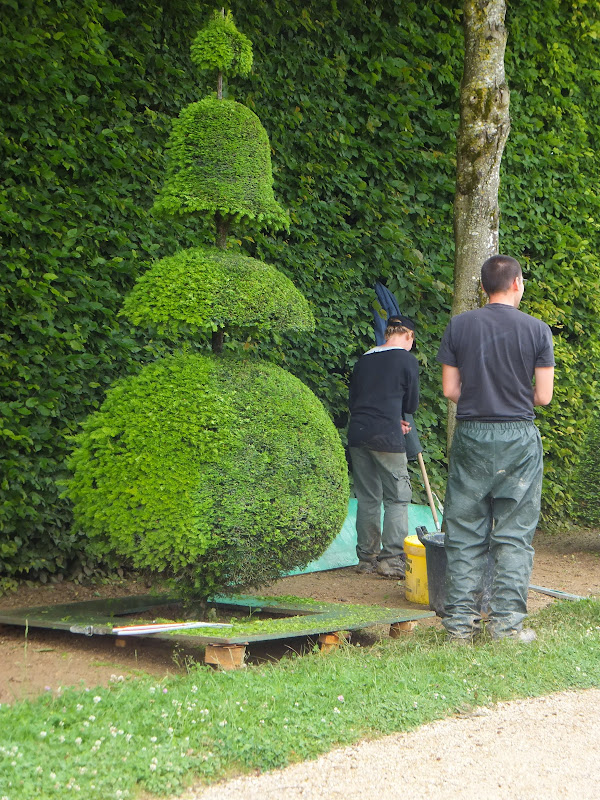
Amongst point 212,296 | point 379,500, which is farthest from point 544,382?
point 379,500

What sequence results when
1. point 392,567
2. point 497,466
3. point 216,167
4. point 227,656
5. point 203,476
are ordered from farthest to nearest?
point 392,567 < point 216,167 < point 497,466 < point 203,476 < point 227,656

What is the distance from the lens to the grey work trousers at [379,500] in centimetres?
711

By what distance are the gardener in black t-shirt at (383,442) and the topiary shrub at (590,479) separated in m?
2.34

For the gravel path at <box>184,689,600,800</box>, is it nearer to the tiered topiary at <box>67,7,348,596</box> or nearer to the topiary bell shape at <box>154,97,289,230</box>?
the tiered topiary at <box>67,7,348,596</box>

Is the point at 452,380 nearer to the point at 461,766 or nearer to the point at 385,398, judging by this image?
the point at 385,398

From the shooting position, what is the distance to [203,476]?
14.6ft

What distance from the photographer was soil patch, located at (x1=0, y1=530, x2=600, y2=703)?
13.5 feet

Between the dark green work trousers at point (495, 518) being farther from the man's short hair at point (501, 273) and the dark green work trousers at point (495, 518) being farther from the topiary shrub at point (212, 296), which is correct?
the topiary shrub at point (212, 296)

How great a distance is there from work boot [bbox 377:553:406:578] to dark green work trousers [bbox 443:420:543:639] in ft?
7.13

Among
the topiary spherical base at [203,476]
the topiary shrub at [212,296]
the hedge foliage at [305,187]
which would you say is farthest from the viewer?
the hedge foliage at [305,187]

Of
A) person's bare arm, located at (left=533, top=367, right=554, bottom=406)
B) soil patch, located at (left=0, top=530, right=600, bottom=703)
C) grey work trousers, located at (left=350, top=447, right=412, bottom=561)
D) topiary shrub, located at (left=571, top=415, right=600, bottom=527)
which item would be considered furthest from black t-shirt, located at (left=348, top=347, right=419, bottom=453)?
topiary shrub, located at (left=571, top=415, right=600, bottom=527)

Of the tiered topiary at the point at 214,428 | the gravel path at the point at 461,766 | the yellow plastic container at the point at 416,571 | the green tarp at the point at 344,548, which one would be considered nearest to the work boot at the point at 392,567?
the green tarp at the point at 344,548

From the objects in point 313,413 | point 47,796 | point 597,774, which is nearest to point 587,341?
point 313,413

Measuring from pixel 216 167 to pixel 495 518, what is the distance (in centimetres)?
247
